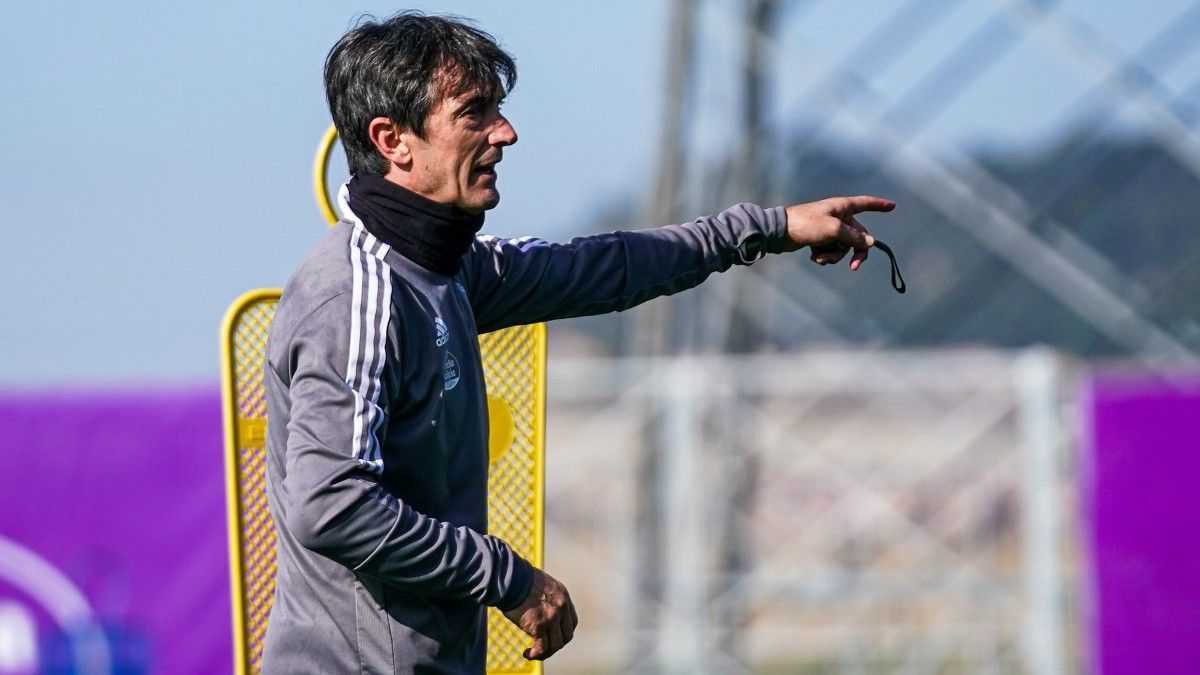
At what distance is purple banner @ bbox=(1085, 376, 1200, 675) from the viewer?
6.28 m

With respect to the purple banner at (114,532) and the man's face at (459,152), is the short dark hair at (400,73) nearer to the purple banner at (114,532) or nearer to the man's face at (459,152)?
the man's face at (459,152)

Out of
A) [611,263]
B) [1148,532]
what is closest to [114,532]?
[1148,532]

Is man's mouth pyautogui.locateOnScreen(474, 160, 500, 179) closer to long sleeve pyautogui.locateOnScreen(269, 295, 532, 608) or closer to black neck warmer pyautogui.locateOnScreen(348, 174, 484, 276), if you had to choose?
black neck warmer pyautogui.locateOnScreen(348, 174, 484, 276)

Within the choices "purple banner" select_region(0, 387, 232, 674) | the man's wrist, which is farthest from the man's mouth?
"purple banner" select_region(0, 387, 232, 674)

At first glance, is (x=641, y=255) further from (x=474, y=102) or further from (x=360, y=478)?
(x=360, y=478)

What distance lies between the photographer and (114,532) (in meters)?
6.13

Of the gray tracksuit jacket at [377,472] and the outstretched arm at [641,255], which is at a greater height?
the outstretched arm at [641,255]

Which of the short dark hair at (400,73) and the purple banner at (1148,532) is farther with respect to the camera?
the purple banner at (1148,532)

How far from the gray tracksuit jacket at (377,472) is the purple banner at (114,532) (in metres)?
3.97

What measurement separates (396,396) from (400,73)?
0.44 m

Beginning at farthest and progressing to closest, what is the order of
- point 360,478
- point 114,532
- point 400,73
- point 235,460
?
point 114,532 → point 235,460 → point 400,73 → point 360,478

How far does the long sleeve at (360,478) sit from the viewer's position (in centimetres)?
212

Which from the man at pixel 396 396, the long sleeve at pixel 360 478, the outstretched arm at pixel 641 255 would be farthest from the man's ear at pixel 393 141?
the outstretched arm at pixel 641 255

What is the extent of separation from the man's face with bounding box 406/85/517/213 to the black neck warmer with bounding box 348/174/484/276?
0.8 inches
